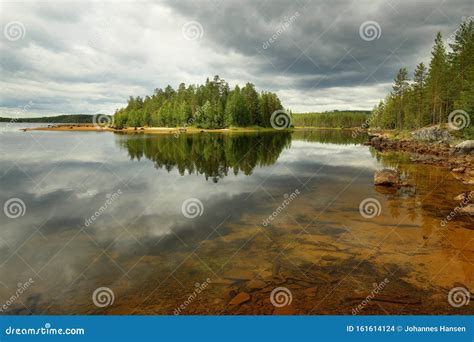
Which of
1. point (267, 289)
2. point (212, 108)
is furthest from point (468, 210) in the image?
point (212, 108)

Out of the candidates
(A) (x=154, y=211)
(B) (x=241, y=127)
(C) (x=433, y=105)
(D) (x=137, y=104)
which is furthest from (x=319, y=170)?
(D) (x=137, y=104)

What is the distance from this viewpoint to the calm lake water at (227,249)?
9.66 meters

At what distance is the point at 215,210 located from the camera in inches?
753

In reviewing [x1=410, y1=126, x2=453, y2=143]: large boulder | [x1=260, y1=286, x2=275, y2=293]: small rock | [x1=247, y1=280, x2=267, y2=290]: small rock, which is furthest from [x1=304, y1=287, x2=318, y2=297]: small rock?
[x1=410, y1=126, x2=453, y2=143]: large boulder

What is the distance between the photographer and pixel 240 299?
9609mm

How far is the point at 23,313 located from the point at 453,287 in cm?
1382

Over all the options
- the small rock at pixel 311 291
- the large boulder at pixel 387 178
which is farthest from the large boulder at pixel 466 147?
the small rock at pixel 311 291

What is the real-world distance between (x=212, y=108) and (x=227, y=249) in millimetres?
126055

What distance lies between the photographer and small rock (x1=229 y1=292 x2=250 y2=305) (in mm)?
→ 9445

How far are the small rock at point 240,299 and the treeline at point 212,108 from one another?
392 ft

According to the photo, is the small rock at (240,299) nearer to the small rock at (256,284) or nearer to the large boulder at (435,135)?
the small rock at (256,284)

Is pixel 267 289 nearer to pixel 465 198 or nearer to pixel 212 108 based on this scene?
pixel 465 198

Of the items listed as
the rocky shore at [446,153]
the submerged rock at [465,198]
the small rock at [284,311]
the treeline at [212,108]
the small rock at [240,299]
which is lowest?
the small rock at [284,311]

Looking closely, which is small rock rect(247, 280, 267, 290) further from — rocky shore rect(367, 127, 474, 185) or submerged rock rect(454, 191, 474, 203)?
rocky shore rect(367, 127, 474, 185)
